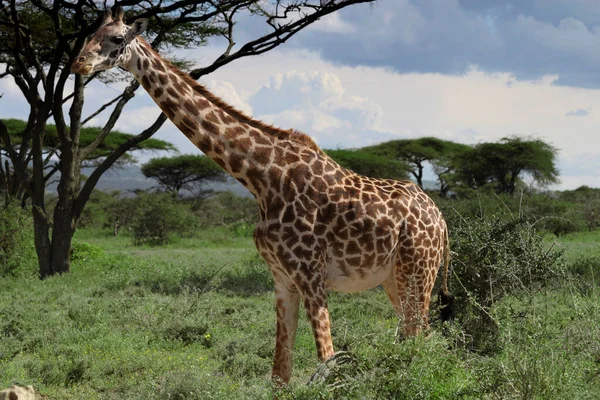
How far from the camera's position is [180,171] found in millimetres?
35844

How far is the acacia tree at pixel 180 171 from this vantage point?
35125 millimetres

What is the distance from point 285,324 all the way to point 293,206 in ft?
2.65

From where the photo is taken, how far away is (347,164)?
32812mm

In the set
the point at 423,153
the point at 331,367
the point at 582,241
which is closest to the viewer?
the point at 331,367

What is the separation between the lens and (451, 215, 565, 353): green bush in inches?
284

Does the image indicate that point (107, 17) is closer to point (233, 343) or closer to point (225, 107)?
point (225, 107)

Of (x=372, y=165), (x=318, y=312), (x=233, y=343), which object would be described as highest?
(x=372, y=165)

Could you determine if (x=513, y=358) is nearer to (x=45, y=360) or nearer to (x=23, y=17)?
(x=45, y=360)

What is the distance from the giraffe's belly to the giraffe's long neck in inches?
27.5

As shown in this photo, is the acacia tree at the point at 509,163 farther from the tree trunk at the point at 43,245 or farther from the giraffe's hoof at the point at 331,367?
the giraffe's hoof at the point at 331,367

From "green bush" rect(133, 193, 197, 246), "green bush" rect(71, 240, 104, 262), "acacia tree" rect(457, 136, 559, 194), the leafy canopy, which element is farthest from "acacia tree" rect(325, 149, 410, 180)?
"green bush" rect(71, 240, 104, 262)

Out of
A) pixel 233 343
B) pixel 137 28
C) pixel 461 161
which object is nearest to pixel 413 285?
pixel 137 28

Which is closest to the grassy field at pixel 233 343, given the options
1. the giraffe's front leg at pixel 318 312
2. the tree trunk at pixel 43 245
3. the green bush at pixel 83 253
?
the giraffe's front leg at pixel 318 312

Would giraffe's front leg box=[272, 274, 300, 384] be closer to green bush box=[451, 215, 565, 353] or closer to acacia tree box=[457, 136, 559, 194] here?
green bush box=[451, 215, 565, 353]
